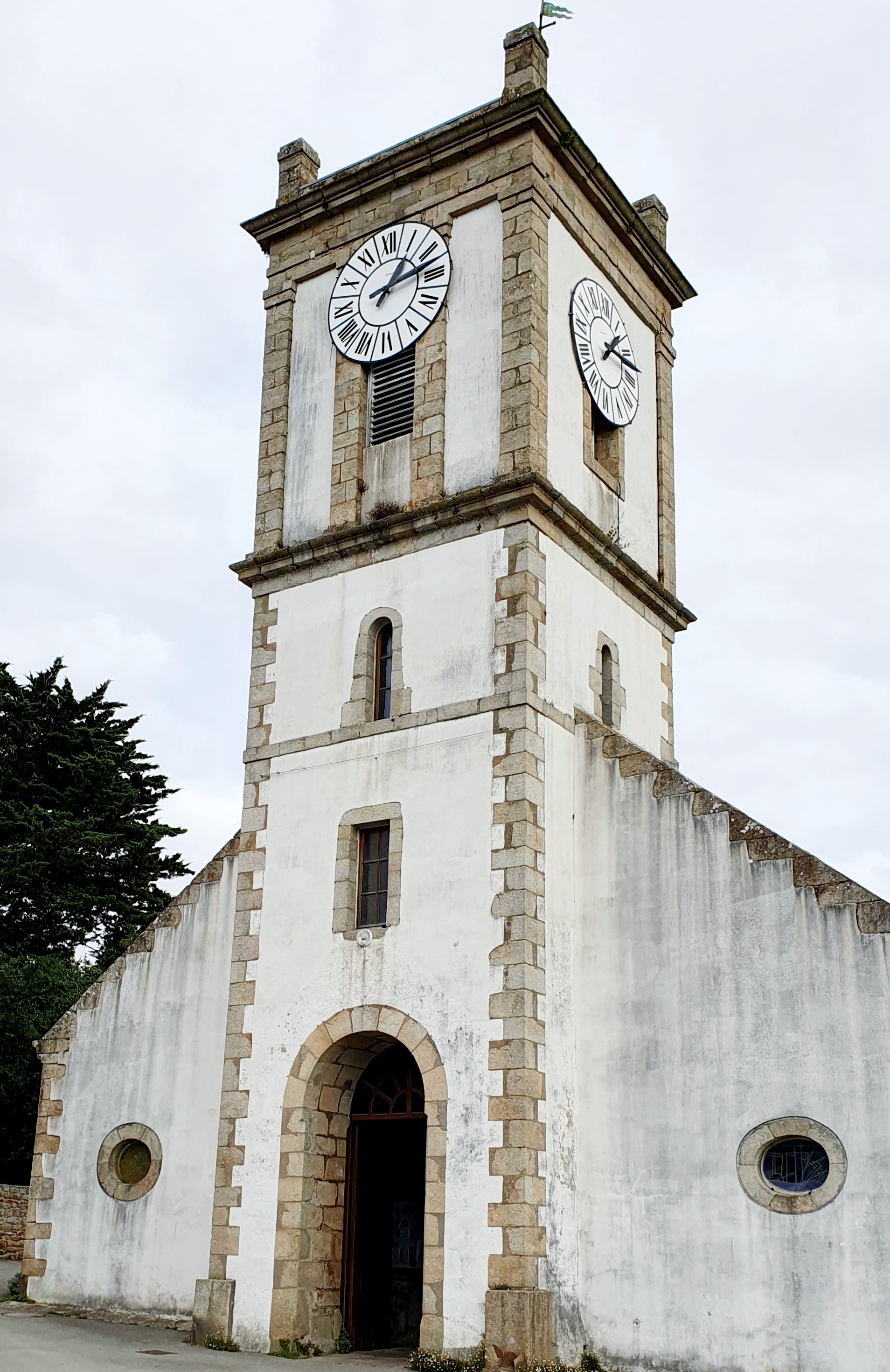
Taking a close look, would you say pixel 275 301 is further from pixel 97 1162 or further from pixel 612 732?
pixel 97 1162

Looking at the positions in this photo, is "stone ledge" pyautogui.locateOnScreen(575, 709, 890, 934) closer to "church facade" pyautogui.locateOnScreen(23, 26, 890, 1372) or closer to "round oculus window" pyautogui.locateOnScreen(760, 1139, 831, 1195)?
"church facade" pyautogui.locateOnScreen(23, 26, 890, 1372)

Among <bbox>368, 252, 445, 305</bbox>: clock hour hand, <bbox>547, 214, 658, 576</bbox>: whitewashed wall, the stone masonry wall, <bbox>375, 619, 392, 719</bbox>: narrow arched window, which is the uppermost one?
<bbox>368, 252, 445, 305</bbox>: clock hour hand

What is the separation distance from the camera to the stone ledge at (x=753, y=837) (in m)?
12.8

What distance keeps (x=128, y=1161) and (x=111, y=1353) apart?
130 inches

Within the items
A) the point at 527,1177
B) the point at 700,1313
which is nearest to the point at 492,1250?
the point at 527,1177

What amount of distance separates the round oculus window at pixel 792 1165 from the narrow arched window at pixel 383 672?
5718 mm

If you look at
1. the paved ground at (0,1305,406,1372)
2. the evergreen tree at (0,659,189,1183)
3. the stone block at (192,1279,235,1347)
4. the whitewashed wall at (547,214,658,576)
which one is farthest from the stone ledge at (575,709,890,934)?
the evergreen tree at (0,659,189,1183)

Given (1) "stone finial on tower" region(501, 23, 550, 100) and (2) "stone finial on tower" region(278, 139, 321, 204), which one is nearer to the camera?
(1) "stone finial on tower" region(501, 23, 550, 100)

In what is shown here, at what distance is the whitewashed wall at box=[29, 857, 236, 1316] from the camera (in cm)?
1561

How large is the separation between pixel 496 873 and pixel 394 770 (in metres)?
1.77

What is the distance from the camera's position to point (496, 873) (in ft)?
46.0

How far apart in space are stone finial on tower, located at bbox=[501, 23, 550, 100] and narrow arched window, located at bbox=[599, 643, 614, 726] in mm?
6569

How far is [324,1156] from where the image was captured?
14.7 metres

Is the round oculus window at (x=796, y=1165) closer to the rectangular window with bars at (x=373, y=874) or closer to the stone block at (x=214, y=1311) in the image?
the rectangular window with bars at (x=373, y=874)
